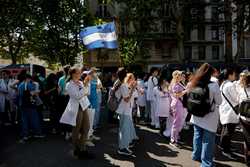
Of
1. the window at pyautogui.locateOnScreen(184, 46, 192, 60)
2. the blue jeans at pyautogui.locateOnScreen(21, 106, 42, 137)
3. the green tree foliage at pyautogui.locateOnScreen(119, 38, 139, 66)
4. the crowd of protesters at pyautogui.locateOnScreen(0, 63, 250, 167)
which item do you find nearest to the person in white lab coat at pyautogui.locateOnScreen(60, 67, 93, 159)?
the crowd of protesters at pyautogui.locateOnScreen(0, 63, 250, 167)

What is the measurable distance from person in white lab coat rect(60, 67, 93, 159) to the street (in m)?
0.53

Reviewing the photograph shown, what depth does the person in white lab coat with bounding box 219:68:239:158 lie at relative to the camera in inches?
308

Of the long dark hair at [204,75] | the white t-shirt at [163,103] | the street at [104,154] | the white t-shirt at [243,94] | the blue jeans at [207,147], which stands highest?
the long dark hair at [204,75]

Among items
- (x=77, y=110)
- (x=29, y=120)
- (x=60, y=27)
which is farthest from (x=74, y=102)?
(x=60, y=27)

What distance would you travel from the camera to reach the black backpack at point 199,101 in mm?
6645

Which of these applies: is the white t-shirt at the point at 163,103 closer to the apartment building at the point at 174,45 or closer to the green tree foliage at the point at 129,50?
the green tree foliage at the point at 129,50

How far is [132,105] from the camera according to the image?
8477 millimetres

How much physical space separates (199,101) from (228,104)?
5.16 feet

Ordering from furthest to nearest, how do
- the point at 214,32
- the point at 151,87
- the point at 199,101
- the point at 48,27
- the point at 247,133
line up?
the point at 214,32 → the point at 48,27 → the point at 151,87 → the point at 247,133 → the point at 199,101

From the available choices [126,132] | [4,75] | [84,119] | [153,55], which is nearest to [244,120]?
[126,132]

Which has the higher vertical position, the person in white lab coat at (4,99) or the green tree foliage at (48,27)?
the green tree foliage at (48,27)

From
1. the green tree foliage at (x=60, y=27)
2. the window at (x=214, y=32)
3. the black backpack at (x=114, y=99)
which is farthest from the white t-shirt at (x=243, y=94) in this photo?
the window at (x=214, y=32)

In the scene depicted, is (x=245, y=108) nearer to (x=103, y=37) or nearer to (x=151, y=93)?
(x=151, y=93)

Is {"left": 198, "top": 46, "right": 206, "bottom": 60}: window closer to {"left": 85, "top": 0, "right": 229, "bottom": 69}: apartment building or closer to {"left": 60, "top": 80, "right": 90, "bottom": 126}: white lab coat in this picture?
{"left": 85, "top": 0, "right": 229, "bottom": 69}: apartment building
